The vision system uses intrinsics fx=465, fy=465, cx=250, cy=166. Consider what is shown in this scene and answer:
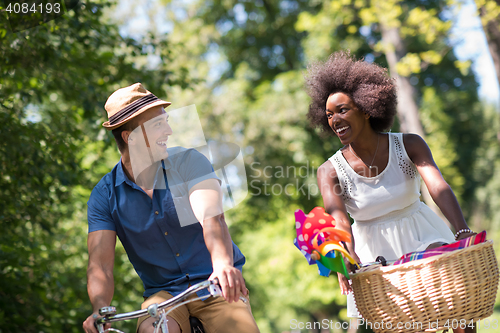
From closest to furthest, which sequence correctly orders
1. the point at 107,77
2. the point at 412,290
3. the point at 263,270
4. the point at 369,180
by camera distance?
1. the point at 412,290
2. the point at 369,180
3. the point at 107,77
4. the point at 263,270

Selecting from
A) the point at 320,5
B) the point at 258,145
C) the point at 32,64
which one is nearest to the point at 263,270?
the point at 258,145

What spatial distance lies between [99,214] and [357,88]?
1804 mm

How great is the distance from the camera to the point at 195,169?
2551mm

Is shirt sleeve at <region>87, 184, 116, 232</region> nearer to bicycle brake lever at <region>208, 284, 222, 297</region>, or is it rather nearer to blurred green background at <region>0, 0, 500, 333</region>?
bicycle brake lever at <region>208, 284, 222, 297</region>

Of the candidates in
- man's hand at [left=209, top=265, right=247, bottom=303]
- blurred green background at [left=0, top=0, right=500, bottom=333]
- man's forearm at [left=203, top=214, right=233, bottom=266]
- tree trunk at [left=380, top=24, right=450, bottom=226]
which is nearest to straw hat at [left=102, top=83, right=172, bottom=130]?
man's forearm at [left=203, top=214, right=233, bottom=266]

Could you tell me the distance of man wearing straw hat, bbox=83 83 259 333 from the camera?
97.0 inches

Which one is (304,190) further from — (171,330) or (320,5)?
(171,330)

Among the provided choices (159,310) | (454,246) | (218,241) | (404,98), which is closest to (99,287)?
(159,310)

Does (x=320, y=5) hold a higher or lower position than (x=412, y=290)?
higher

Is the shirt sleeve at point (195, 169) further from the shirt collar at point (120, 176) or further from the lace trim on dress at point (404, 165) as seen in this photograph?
the lace trim on dress at point (404, 165)

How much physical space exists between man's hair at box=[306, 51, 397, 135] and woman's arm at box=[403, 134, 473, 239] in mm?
265

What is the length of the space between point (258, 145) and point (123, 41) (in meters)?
7.79

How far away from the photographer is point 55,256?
221 inches

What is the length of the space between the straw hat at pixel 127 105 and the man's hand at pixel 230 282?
1.00m
